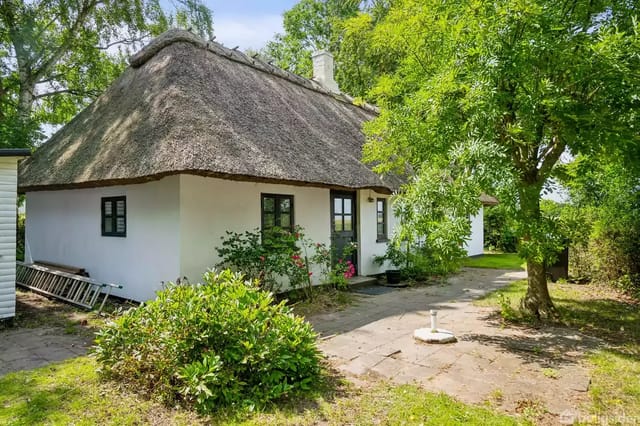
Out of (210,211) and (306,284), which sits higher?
(210,211)

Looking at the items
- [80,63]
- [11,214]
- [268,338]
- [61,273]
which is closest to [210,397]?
[268,338]

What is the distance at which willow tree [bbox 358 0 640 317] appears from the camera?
4.21m

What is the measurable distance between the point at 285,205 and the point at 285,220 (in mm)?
306

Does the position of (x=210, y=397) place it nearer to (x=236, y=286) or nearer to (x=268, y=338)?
(x=268, y=338)

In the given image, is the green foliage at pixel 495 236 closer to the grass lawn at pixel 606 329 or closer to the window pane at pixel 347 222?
the grass lawn at pixel 606 329

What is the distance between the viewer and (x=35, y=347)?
4930 millimetres

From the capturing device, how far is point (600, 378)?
151 inches

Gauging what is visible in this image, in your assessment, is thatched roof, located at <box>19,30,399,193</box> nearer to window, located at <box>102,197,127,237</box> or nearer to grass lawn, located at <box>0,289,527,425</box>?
window, located at <box>102,197,127,237</box>

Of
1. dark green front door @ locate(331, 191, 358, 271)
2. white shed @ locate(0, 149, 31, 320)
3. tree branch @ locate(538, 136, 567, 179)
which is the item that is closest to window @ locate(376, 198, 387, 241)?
dark green front door @ locate(331, 191, 358, 271)

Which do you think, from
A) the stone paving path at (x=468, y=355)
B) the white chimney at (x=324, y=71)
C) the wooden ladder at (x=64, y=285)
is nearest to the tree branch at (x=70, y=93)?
the white chimney at (x=324, y=71)

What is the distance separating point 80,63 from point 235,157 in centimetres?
1318

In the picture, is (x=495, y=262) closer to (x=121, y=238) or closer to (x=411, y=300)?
(x=411, y=300)

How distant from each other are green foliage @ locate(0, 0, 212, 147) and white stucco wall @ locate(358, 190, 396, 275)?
7806mm

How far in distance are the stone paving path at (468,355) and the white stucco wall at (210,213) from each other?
216 centimetres
